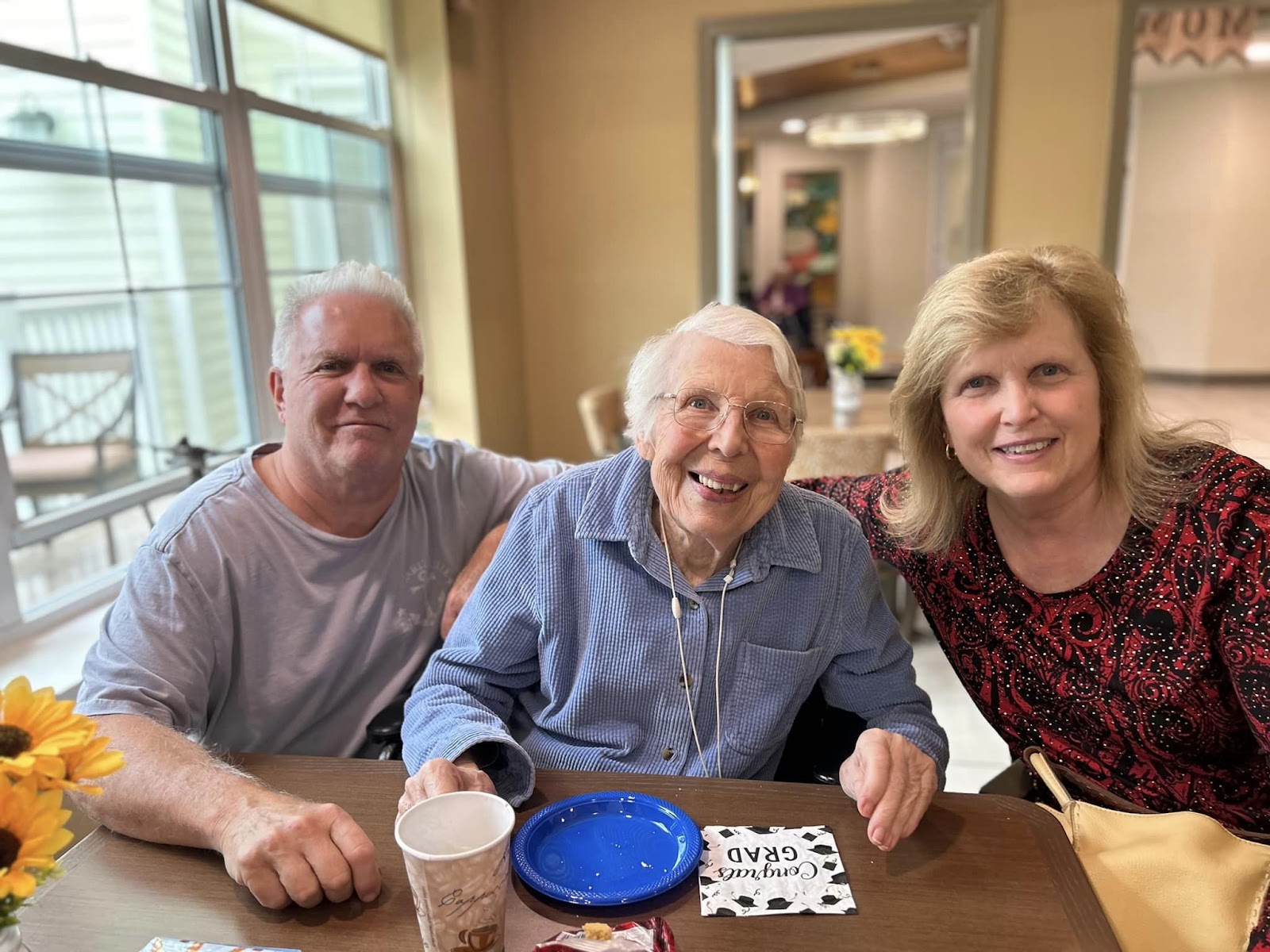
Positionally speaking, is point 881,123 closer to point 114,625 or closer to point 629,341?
point 629,341

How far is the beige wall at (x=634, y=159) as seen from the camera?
435 centimetres

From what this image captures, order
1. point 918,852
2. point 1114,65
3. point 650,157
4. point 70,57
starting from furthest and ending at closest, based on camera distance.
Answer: point 650,157 < point 1114,65 < point 70,57 < point 918,852

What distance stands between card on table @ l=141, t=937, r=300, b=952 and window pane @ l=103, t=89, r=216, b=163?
2501 millimetres

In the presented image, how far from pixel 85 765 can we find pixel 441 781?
17.9 inches

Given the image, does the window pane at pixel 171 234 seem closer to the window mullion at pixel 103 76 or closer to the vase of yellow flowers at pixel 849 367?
the window mullion at pixel 103 76

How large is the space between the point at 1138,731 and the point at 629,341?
3.97 metres

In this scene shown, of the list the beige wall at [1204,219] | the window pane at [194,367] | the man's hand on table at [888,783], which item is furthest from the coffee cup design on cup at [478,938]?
the beige wall at [1204,219]

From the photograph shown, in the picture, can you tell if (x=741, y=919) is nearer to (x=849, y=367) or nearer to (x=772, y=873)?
(x=772, y=873)

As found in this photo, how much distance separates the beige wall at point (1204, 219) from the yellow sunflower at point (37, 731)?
9375mm

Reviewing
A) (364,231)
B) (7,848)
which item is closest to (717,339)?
(7,848)

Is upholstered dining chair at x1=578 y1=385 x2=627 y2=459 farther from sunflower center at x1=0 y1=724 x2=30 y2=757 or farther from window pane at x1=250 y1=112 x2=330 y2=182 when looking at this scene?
sunflower center at x1=0 y1=724 x2=30 y2=757

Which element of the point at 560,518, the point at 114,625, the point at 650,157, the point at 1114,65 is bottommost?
the point at 114,625

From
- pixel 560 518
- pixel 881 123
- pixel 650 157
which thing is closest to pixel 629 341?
pixel 650 157

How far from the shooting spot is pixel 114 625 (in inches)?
52.4
